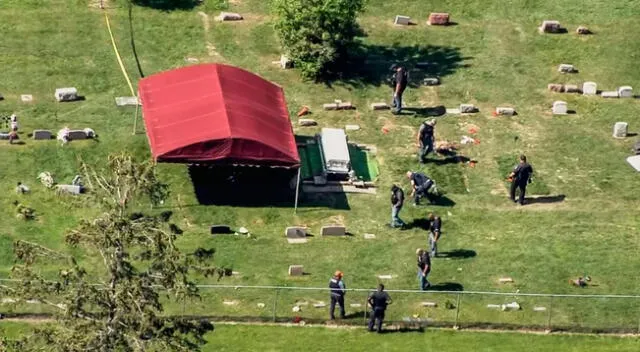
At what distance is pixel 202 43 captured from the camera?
216 ft

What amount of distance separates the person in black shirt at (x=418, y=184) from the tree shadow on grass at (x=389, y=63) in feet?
29.3

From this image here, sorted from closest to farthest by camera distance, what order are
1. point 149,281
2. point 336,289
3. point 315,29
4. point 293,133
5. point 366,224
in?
1. point 149,281
2. point 336,289
3. point 366,224
4. point 293,133
5. point 315,29

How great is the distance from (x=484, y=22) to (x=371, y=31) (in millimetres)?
4837

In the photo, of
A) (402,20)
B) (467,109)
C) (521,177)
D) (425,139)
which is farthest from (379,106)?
(521,177)

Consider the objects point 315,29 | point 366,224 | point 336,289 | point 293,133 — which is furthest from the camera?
point 315,29

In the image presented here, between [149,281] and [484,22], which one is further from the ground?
[149,281]

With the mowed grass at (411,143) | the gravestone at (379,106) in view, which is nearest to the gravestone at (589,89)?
the mowed grass at (411,143)

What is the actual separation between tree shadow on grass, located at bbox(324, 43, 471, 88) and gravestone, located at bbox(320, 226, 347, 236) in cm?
1085

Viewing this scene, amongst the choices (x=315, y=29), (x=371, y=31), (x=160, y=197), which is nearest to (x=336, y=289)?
(x=160, y=197)

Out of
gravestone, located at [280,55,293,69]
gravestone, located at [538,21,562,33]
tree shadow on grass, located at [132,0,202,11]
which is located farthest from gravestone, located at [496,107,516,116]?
tree shadow on grass, located at [132,0,202,11]

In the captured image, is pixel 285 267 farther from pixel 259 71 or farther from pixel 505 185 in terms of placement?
pixel 259 71

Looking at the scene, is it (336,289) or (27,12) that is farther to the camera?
(27,12)

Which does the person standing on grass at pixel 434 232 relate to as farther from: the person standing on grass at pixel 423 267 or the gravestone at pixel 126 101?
the gravestone at pixel 126 101

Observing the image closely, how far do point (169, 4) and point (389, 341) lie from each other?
78.0ft
